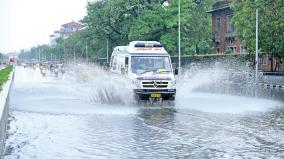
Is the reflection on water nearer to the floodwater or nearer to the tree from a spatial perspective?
the floodwater

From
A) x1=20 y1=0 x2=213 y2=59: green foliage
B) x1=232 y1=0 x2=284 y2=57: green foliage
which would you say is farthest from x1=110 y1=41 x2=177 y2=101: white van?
x1=20 y1=0 x2=213 y2=59: green foliage

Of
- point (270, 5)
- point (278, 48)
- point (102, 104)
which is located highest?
point (270, 5)

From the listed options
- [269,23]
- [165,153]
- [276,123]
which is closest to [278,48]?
[269,23]

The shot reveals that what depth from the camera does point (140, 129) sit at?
14359mm

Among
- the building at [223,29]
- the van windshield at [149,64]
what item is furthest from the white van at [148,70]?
the building at [223,29]

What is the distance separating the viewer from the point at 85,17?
6334cm

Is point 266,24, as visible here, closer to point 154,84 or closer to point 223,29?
point 154,84

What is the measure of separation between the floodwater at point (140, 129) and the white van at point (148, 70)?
70 cm

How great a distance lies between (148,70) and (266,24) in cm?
1524

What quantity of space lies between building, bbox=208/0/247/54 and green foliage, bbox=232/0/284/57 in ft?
73.1

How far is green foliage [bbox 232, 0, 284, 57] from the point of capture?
112 feet

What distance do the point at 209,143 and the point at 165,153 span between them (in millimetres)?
1614

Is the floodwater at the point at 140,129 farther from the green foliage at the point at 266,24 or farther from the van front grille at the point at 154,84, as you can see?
the green foliage at the point at 266,24

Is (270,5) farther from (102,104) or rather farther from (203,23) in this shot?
(203,23)
